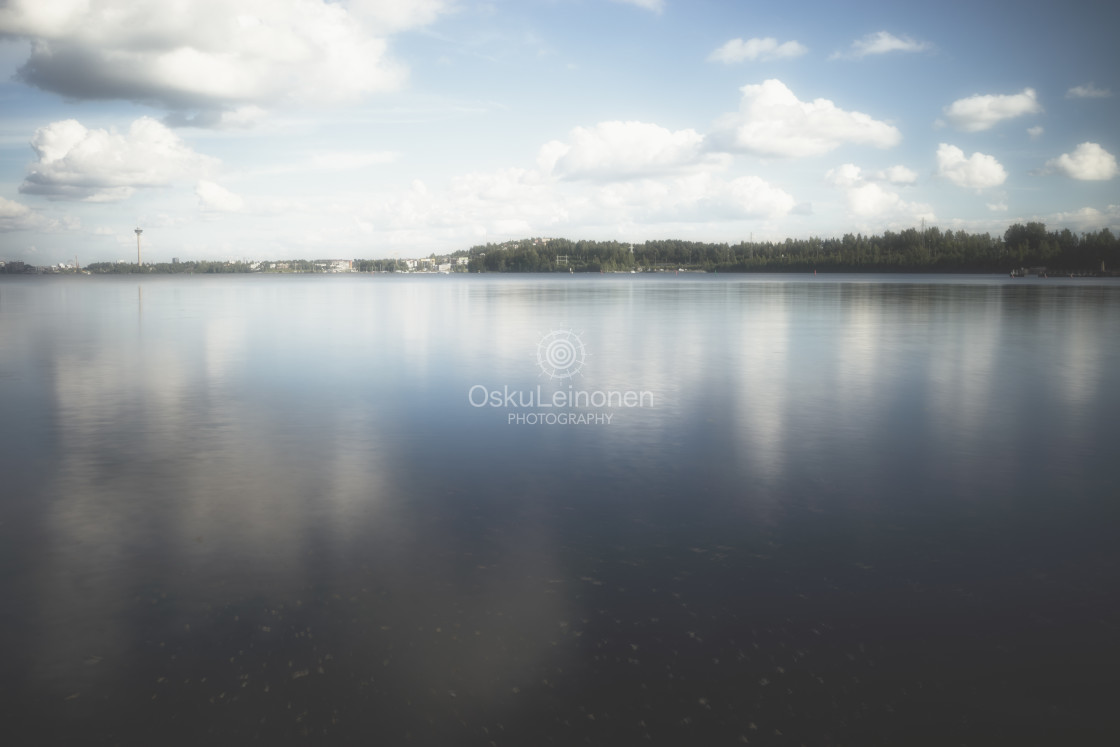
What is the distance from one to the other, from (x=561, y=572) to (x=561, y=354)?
15.4 metres

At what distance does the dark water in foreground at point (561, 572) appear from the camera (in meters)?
4.32

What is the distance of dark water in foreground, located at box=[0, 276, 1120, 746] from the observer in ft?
14.2

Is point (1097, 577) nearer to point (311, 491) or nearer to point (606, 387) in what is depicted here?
point (311, 491)

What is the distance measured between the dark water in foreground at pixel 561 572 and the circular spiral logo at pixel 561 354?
4196 millimetres

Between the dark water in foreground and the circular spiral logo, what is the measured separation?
4.20 metres

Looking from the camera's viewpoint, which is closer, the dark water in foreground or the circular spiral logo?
the dark water in foreground

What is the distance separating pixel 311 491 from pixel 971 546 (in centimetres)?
685

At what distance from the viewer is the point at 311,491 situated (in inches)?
326

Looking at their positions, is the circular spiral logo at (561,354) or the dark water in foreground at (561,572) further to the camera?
the circular spiral logo at (561,354)

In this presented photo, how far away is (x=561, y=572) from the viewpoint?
6070 millimetres

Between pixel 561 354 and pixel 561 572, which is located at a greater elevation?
pixel 561 354

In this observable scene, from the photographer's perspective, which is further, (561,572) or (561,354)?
(561,354)

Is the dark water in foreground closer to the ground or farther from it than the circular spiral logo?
closer to the ground

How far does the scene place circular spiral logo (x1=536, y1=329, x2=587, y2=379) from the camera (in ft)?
58.9
